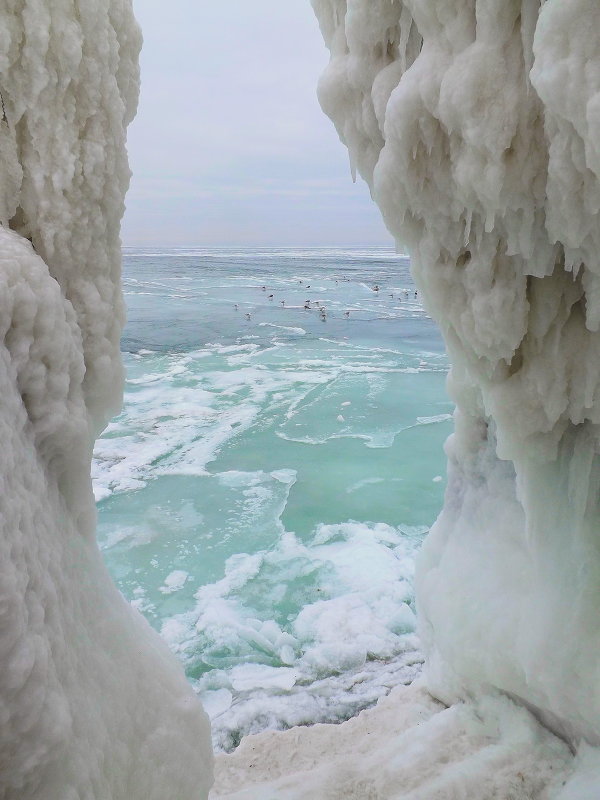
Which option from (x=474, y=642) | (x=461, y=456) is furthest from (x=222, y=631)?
(x=461, y=456)

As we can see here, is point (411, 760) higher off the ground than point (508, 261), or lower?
lower

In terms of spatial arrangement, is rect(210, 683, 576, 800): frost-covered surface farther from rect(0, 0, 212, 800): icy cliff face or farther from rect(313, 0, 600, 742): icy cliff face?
rect(0, 0, 212, 800): icy cliff face

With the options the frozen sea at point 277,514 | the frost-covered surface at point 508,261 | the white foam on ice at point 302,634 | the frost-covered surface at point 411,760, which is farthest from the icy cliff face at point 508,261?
the frozen sea at point 277,514

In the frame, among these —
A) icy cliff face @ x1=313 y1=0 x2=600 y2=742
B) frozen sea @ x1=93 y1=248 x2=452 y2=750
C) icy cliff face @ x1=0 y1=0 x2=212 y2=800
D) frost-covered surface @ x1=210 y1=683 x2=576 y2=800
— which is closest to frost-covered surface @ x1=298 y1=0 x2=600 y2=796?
icy cliff face @ x1=313 y1=0 x2=600 y2=742

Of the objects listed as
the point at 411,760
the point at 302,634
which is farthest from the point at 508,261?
the point at 302,634

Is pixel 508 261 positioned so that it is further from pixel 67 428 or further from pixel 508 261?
pixel 67 428

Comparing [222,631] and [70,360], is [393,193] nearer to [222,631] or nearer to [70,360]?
[70,360]

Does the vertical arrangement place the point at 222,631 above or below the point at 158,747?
below
